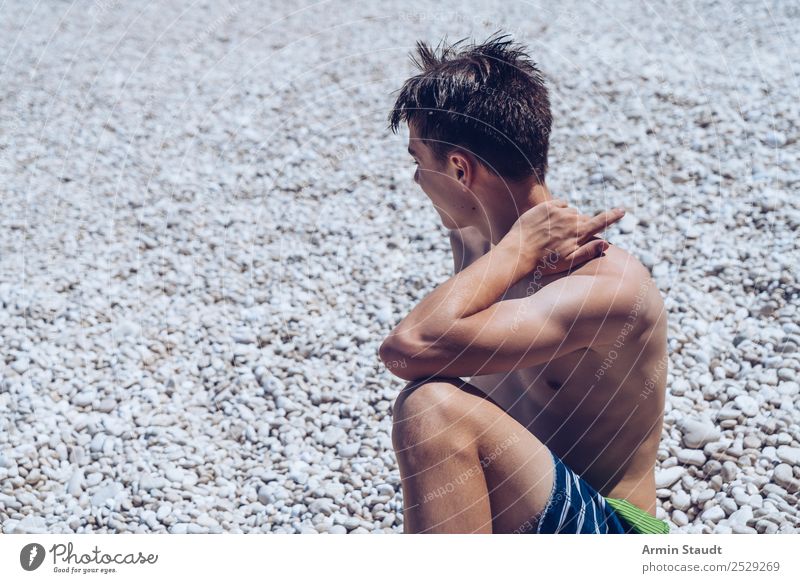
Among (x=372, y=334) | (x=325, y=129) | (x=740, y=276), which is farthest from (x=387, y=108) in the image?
(x=740, y=276)

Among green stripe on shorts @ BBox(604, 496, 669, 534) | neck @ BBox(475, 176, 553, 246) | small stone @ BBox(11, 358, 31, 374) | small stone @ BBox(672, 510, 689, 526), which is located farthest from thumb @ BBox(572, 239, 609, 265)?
small stone @ BBox(11, 358, 31, 374)

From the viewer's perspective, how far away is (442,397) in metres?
1.55

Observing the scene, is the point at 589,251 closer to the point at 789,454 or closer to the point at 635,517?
the point at 635,517

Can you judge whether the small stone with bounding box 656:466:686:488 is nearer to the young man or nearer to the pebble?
the pebble

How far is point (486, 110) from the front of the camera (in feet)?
6.22

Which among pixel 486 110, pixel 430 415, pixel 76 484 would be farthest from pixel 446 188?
pixel 76 484

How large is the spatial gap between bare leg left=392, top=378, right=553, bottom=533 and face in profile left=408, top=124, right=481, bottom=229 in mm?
460

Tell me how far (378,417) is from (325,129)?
1.92 m

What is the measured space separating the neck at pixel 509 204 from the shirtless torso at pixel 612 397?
0.48 ft

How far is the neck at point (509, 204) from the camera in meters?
1.88

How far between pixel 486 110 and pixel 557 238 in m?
0.33
